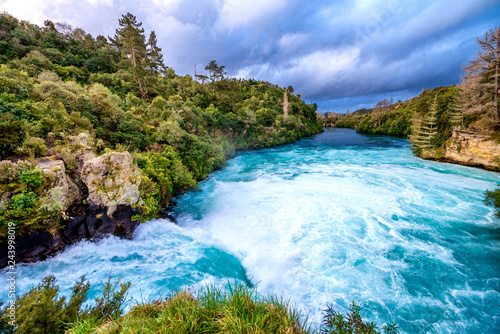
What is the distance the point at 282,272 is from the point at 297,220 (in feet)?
13.3

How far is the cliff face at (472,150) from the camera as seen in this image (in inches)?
725

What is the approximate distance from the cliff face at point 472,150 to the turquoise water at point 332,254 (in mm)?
7979

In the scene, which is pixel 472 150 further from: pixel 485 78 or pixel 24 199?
pixel 24 199

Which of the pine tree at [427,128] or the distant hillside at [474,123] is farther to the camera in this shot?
the pine tree at [427,128]

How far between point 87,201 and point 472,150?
35108mm

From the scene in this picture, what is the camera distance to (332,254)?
26.4 ft

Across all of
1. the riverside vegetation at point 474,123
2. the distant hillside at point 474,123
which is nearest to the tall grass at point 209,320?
the riverside vegetation at point 474,123

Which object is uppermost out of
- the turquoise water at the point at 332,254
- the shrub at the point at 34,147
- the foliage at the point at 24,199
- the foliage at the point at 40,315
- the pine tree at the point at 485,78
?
the pine tree at the point at 485,78

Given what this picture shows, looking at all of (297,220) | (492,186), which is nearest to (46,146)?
(297,220)

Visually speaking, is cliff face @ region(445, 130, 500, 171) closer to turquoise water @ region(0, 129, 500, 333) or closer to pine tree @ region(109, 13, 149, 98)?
turquoise water @ region(0, 129, 500, 333)

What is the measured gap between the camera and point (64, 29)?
43.4m

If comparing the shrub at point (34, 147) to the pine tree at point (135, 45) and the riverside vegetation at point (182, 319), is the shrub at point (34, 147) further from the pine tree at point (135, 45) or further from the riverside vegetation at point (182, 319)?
the pine tree at point (135, 45)

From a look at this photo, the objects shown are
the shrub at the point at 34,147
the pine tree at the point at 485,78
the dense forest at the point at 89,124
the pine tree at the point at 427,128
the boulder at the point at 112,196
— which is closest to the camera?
the dense forest at the point at 89,124

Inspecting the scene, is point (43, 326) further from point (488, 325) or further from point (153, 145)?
point (153, 145)
